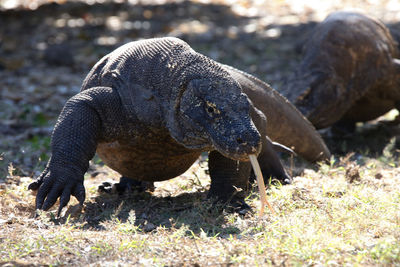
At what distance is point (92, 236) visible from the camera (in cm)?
314

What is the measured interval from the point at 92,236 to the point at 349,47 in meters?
4.26

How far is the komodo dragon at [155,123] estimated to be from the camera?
3344mm

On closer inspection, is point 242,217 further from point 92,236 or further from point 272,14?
point 272,14

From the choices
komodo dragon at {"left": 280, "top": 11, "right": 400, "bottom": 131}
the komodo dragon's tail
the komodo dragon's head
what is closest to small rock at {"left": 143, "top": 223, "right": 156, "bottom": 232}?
the komodo dragon's head

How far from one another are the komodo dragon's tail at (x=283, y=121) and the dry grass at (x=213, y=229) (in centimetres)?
82

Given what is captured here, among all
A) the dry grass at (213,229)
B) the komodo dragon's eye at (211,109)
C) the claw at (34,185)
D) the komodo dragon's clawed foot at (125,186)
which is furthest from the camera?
the komodo dragon's clawed foot at (125,186)

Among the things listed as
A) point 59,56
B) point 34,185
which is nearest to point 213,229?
point 34,185

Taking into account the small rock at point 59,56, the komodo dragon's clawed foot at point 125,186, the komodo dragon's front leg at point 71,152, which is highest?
the komodo dragon's front leg at point 71,152

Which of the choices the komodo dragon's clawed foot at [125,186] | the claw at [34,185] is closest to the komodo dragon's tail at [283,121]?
the komodo dragon's clawed foot at [125,186]

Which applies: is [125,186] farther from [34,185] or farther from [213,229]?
[213,229]

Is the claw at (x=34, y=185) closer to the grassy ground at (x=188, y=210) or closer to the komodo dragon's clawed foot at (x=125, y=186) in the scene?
the grassy ground at (x=188, y=210)

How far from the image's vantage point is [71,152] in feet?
11.9

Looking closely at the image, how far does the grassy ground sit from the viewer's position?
2.82 m

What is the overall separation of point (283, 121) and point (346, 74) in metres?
1.49
